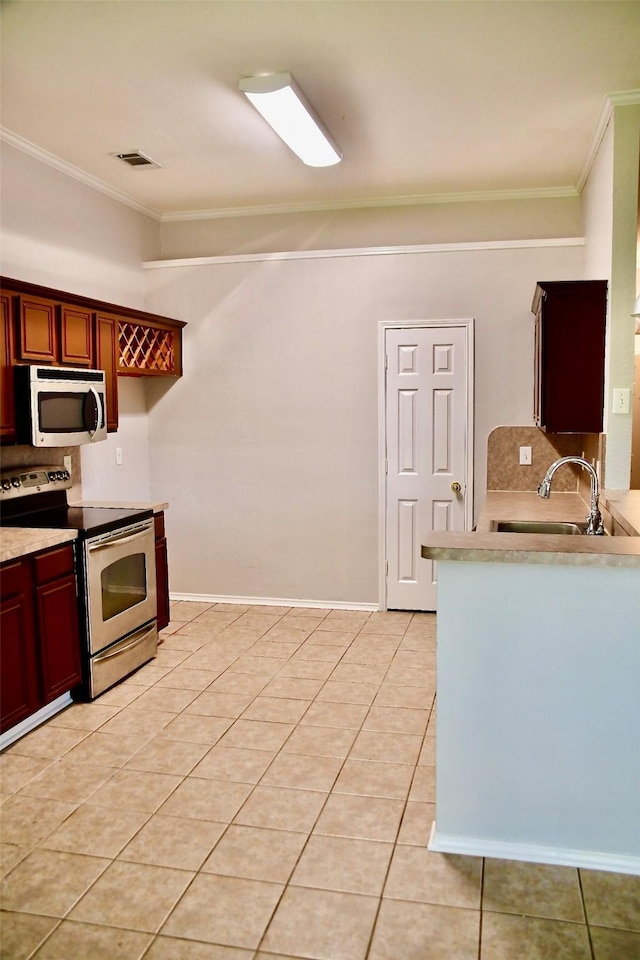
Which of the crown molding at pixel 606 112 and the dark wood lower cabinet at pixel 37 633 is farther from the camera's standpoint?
the crown molding at pixel 606 112

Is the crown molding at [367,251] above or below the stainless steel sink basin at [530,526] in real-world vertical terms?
above

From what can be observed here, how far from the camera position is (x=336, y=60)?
9.79ft

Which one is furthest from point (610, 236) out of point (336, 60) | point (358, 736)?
point (358, 736)

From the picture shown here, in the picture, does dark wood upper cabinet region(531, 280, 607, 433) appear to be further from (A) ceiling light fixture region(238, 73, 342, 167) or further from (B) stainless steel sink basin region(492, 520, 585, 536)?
(A) ceiling light fixture region(238, 73, 342, 167)

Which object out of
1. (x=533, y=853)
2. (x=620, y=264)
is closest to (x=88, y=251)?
(x=620, y=264)

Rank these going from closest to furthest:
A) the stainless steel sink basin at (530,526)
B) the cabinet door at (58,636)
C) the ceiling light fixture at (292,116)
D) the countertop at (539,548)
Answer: the countertop at (539,548) → the ceiling light fixture at (292,116) → the cabinet door at (58,636) → the stainless steel sink basin at (530,526)

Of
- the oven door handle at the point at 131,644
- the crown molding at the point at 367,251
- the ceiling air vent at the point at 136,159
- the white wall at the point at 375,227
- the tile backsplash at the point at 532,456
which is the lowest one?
the oven door handle at the point at 131,644

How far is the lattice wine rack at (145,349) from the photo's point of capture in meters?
4.45

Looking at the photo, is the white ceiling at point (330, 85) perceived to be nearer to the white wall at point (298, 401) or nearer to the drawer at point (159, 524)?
the white wall at point (298, 401)

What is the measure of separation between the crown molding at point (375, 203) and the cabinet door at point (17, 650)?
308 cm

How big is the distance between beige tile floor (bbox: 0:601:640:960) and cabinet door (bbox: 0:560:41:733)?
17 centimetres

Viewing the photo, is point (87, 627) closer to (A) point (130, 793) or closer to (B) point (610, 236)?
(A) point (130, 793)

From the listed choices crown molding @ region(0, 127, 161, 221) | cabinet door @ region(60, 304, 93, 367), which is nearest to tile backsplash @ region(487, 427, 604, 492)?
cabinet door @ region(60, 304, 93, 367)

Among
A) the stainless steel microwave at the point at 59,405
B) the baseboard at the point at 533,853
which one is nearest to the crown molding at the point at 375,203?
the stainless steel microwave at the point at 59,405
